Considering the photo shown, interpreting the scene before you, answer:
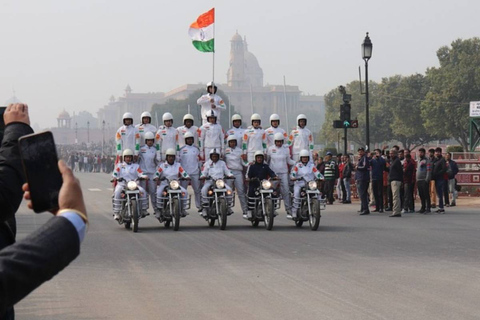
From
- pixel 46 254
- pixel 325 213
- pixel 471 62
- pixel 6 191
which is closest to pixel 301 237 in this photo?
pixel 325 213

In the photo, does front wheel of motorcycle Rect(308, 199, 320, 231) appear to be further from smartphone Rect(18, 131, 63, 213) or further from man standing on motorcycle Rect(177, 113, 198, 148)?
smartphone Rect(18, 131, 63, 213)

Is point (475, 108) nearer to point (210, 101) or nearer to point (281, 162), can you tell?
point (210, 101)

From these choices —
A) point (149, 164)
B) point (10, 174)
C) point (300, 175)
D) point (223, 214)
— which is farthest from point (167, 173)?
point (10, 174)

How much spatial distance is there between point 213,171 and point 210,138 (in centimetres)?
114

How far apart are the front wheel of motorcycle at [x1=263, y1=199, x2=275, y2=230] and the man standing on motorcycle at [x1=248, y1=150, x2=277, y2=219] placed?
2.33 feet

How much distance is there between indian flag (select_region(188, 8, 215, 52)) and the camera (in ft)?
87.7

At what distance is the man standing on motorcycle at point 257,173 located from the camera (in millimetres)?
19812

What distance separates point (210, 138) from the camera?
2069 cm

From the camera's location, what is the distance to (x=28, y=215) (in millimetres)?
25438

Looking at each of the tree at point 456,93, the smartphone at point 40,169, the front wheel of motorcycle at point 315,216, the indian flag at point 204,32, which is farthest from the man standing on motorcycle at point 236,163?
the tree at point 456,93

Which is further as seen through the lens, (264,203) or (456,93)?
(456,93)

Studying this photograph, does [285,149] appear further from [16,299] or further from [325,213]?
[16,299]

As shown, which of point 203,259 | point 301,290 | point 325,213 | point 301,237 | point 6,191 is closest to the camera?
point 6,191

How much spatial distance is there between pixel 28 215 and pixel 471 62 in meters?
54.3
